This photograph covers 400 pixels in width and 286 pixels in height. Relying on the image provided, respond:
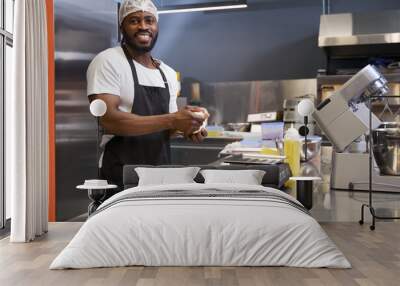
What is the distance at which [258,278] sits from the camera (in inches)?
131

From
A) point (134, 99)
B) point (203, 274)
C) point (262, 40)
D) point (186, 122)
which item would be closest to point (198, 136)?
point (186, 122)

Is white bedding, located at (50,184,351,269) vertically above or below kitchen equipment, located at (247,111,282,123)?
below

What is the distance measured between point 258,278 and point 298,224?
511 mm

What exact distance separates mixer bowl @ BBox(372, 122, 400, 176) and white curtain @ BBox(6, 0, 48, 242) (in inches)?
125

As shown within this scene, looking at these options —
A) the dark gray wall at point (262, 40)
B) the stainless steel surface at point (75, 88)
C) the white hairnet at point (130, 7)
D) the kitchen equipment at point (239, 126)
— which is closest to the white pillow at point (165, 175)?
the stainless steel surface at point (75, 88)

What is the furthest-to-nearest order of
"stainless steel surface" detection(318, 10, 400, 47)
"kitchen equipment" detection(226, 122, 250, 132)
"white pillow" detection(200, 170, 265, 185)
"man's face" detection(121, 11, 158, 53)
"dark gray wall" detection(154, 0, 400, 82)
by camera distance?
"dark gray wall" detection(154, 0, 400, 82) → "stainless steel surface" detection(318, 10, 400, 47) → "kitchen equipment" detection(226, 122, 250, 132) → "man's face" detection(121, 11, 158, 53) → "white pillow" detection(200, 170, 265, 185)

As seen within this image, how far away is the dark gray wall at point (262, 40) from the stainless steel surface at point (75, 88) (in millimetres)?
2547

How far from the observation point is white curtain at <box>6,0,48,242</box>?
4551 mm

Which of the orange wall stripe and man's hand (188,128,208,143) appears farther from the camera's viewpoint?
man's hand (188,128,208,143)

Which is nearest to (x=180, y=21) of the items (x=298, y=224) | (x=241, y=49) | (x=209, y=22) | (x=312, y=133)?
(x=209, y=22)

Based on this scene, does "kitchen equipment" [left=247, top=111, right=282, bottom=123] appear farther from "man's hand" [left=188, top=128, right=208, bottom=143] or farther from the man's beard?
the man's beard

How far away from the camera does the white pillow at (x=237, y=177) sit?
505 cm

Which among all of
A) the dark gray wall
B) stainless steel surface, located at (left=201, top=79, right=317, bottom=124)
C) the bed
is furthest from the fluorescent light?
the bed

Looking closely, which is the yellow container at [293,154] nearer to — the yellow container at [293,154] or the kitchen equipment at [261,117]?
the yellow container at [293,154]
